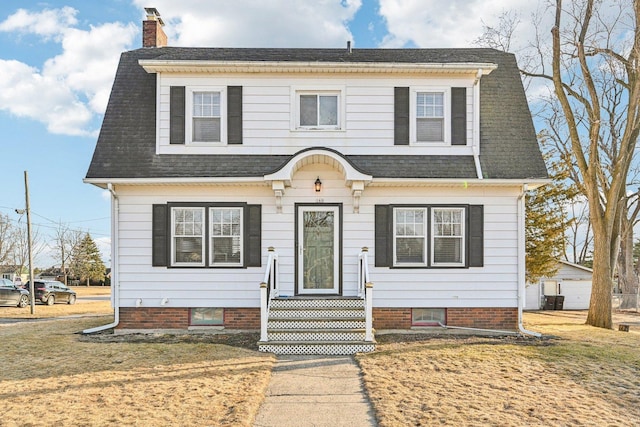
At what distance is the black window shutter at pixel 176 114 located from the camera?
11156 mm

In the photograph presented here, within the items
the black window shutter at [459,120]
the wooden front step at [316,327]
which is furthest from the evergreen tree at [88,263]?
the black window shutter at [459,120]

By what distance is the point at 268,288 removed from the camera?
1013 cm

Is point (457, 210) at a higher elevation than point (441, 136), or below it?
below

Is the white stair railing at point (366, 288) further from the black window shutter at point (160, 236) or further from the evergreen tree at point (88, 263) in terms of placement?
the evergreen tree at point (88, 263)

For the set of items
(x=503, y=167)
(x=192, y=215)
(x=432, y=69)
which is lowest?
(x=192, y=215)

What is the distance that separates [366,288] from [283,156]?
354 centimetres

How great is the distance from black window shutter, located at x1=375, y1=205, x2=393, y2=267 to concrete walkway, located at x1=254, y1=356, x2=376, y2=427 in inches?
117

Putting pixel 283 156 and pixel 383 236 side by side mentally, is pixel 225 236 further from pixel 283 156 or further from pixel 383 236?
pixel 383 236

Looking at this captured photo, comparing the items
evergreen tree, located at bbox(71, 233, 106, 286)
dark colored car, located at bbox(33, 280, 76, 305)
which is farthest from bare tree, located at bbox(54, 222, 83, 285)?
dark colored car, located at bbox(33, 280, 76, 305)

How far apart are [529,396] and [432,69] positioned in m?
7.23

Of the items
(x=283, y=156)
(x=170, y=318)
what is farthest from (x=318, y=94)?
(x=170, y=318)

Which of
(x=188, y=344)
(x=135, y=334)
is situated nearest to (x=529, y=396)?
(x=188, y=344)

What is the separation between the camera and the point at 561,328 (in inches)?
512

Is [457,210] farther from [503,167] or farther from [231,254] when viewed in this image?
[231,254]
